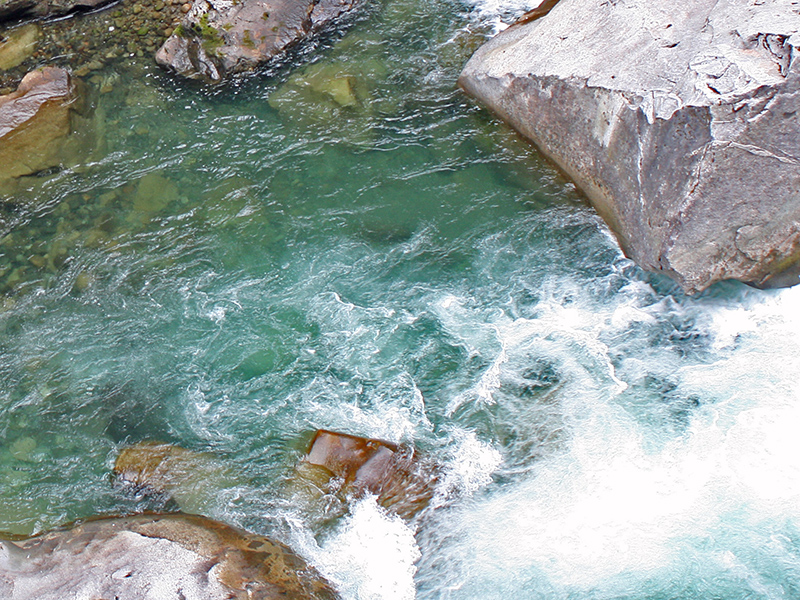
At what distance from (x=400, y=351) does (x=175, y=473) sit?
2158 mm

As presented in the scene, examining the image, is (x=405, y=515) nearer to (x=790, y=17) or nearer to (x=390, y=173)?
(x=390, y=173)

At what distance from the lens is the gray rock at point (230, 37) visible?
28.1ft

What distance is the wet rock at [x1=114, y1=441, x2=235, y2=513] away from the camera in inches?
209

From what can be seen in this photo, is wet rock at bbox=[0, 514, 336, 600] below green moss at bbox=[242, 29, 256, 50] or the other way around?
below

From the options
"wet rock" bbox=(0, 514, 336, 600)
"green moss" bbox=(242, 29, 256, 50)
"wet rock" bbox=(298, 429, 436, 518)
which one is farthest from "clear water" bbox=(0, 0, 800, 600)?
"green moss" bbox=(242, 29, 256, 50)

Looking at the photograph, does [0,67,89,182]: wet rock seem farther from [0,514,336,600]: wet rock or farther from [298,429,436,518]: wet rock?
[298,429,436,518]: wet rock

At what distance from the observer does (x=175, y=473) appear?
5.44 metres

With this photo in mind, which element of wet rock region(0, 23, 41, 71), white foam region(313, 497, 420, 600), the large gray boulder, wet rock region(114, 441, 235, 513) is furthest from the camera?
wet rock region(0, 23, 41, 71)

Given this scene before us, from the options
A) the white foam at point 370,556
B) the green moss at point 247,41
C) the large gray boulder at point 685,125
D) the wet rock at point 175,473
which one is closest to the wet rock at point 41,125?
the green moss at point 247,41

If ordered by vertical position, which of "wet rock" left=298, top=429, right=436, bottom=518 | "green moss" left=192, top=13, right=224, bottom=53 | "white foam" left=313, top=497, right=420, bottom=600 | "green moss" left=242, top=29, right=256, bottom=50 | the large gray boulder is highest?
"green moss" left=192, top=13, right=224, bottom=53

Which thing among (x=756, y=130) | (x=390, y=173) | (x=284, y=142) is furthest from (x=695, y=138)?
(x=284, y=142)

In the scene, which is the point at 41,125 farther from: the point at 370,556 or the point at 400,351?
the point at 370,556

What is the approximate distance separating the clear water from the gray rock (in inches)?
21.7

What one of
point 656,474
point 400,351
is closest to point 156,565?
point 400,351
